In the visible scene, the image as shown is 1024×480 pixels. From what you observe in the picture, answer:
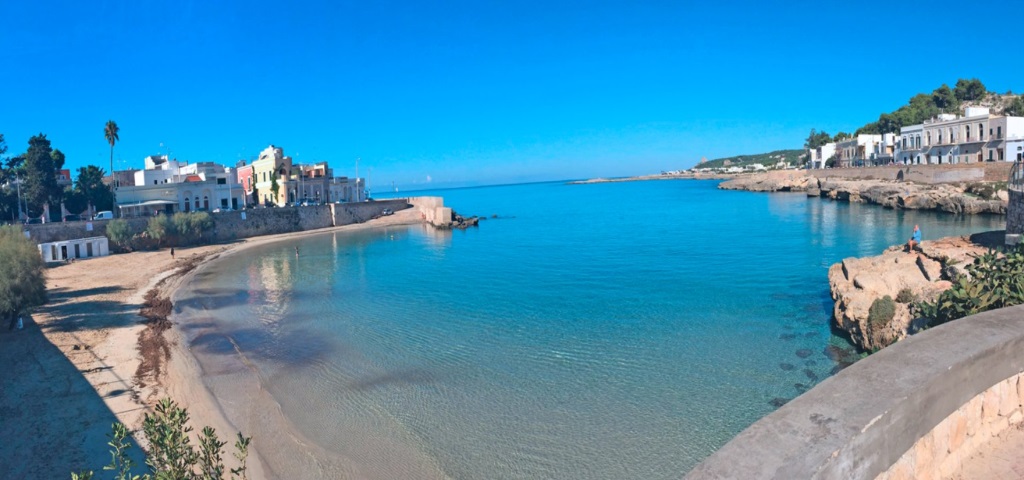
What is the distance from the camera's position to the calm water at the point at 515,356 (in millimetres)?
12883

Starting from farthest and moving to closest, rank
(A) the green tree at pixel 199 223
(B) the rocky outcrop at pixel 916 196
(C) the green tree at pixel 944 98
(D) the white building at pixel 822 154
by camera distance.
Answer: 1. (D) the white building at pixel 822 154
2. (C) the green tree at pixel 944 98
3. (A) the green tree at pixel 199 223
4. (B) the rocky outcrop at pixel 916 196

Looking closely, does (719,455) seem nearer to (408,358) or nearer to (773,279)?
(408,358)

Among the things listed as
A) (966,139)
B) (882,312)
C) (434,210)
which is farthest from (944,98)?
(882,312)

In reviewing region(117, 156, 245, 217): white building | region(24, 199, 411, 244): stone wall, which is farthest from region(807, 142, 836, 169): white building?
region(117, 156, 245, 217): white building

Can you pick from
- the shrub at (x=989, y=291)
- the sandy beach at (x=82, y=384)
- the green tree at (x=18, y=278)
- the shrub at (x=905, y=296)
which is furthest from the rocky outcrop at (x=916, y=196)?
the green tree at (x=18, y=278)

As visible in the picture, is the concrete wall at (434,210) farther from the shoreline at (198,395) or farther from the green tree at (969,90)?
the green tree at (969,90)

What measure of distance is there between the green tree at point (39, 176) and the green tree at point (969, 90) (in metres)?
133

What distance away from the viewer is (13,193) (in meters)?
52.4

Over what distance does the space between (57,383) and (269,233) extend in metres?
48.3

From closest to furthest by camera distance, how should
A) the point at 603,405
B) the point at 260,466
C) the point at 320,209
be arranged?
the point at 260,466, the point at 603,405, the point at 320,209

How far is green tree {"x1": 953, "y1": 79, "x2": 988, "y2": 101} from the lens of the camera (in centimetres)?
10438

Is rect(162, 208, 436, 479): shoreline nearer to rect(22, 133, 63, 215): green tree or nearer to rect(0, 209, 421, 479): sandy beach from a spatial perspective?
rect(0, 209, 421, 479): sandy beach

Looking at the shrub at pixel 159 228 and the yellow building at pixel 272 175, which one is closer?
the shrub at pixel 159 228

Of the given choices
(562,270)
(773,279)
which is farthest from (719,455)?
(562,270)
